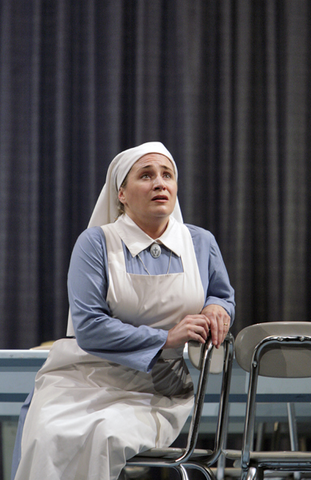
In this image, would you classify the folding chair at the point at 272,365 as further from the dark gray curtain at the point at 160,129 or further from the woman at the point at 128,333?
the dark gray curtain at the point at 160,129

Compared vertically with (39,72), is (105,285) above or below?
below

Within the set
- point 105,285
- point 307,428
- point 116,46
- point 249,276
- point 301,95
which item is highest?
point 116,46

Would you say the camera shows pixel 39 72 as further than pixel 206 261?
Yes

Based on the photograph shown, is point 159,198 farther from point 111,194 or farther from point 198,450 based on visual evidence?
point 198,450

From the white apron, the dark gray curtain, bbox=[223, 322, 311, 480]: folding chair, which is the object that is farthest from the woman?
the dark gray curtain

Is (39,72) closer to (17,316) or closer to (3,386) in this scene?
(17,316)

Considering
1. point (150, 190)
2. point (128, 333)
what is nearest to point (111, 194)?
point (150, 190)

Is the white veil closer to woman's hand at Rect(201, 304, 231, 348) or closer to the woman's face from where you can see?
the woman's face

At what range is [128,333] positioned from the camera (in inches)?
52.1

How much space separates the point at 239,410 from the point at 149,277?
638 mm

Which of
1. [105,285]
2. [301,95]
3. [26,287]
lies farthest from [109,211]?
[301,95]

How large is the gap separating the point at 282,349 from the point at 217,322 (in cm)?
18

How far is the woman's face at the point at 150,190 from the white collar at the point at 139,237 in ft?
0.11

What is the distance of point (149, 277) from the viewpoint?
144cm
